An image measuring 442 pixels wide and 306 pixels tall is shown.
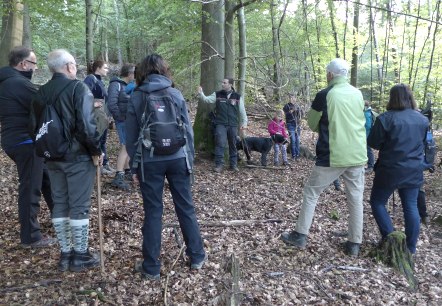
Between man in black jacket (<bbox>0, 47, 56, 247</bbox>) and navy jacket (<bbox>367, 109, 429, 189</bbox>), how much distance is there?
12.7 feet

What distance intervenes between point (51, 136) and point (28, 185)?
3.49ft

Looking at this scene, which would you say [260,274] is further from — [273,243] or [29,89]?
[29,89]

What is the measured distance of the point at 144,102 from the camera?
3240 millimetres

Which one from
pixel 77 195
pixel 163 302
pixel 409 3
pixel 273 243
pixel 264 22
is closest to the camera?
pixel 163 302

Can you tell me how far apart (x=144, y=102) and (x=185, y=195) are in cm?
92

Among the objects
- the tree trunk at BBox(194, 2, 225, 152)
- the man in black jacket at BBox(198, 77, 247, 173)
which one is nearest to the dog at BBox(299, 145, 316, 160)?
the man in black jacket at BBox(198, 77, 247, 173)

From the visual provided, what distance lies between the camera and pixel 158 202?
3.32 m

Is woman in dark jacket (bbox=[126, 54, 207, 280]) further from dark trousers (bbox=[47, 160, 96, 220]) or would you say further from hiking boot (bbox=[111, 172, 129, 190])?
hiking boot (bbox=[111, 172, 129, 190])

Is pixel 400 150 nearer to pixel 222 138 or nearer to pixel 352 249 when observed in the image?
pixel 352 249

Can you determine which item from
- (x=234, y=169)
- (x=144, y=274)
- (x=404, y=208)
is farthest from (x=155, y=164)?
(x=234, y=169)

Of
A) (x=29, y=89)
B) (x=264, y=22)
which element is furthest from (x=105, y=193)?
(x=264, y=22)

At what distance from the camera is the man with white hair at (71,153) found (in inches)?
128

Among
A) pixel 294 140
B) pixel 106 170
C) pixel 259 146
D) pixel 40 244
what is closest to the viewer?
pixel 40 244

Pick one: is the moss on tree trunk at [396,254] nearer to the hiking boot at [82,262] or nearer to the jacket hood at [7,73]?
the hiking boot at [82,262]
